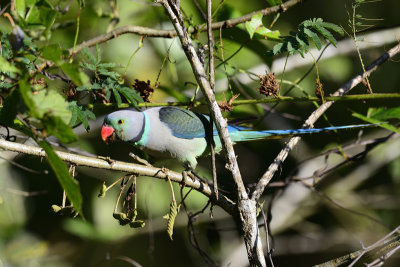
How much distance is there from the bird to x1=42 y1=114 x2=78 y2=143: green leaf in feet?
4.18

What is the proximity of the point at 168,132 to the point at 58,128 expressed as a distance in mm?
1432

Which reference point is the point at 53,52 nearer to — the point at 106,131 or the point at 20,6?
the point at 20,6

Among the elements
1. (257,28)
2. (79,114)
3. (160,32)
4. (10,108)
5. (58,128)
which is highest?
(160,32)

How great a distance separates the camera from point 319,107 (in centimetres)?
218

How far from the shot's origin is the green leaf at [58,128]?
1.26 meters

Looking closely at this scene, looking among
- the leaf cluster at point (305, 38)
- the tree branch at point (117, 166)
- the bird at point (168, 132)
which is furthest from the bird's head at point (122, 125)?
the leaf cluster at point (305, 38)

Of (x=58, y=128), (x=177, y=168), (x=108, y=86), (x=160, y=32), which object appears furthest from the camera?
(x=177, y=168)

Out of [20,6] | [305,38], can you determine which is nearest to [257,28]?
[305,38]

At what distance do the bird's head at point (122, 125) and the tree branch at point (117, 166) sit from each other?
71 centimetres

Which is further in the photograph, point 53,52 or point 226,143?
point 226,143

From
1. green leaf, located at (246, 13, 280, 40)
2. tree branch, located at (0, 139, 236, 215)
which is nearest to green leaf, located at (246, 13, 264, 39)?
green leaf, located at (246, 13, 280, 40)

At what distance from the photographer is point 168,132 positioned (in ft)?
8.82

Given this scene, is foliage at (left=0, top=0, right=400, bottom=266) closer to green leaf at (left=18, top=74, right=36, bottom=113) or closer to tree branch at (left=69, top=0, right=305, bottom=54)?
tree branch at (left=69, top=0, right=305, bottom=54)

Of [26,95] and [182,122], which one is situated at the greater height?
[182,122]
